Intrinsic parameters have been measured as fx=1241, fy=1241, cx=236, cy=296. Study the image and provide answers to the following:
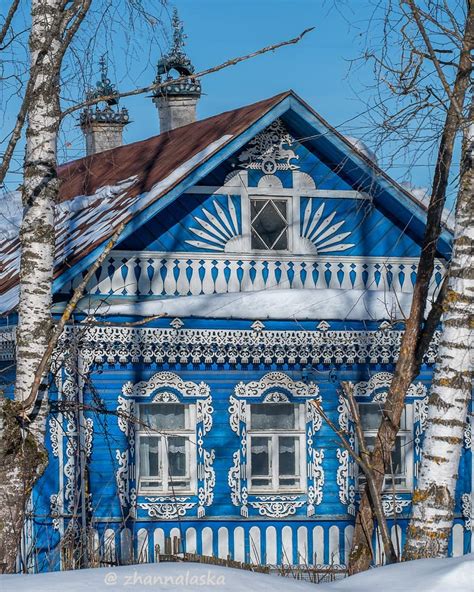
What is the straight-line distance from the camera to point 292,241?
530 inches

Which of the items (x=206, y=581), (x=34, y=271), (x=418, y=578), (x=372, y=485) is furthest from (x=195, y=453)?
(x=206, y=581)

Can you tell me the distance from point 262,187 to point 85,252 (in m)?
2.31

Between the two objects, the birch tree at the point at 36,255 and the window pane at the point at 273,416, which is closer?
the birch tree at the point at 36,255

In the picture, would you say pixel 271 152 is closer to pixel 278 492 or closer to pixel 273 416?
pixel 273 416

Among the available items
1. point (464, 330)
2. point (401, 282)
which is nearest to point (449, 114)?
point (464, 330)

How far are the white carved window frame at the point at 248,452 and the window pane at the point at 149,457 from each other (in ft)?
2.54

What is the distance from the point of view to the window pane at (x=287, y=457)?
13172mm

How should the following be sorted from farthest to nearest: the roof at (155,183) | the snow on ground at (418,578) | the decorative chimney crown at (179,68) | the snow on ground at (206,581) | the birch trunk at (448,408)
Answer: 1. the decorative chimney crown at (179,68)
2. the roof at (155,183)
3. the birch trunk at (448,408)
4. the snow on ground at (418,578)
5. the snow on ground at (206,581)

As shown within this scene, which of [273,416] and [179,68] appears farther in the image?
[179,68]

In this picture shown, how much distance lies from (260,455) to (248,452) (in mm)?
160

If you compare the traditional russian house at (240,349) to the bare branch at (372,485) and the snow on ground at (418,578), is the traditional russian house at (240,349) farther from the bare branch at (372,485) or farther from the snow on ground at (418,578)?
the snow on ground at (418,578)

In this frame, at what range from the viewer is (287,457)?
13.2 m

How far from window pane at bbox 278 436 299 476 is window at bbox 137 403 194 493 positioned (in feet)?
3.21

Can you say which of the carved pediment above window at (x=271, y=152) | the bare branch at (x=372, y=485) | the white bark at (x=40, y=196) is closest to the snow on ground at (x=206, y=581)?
the bare branch at (x=372, y=485)
